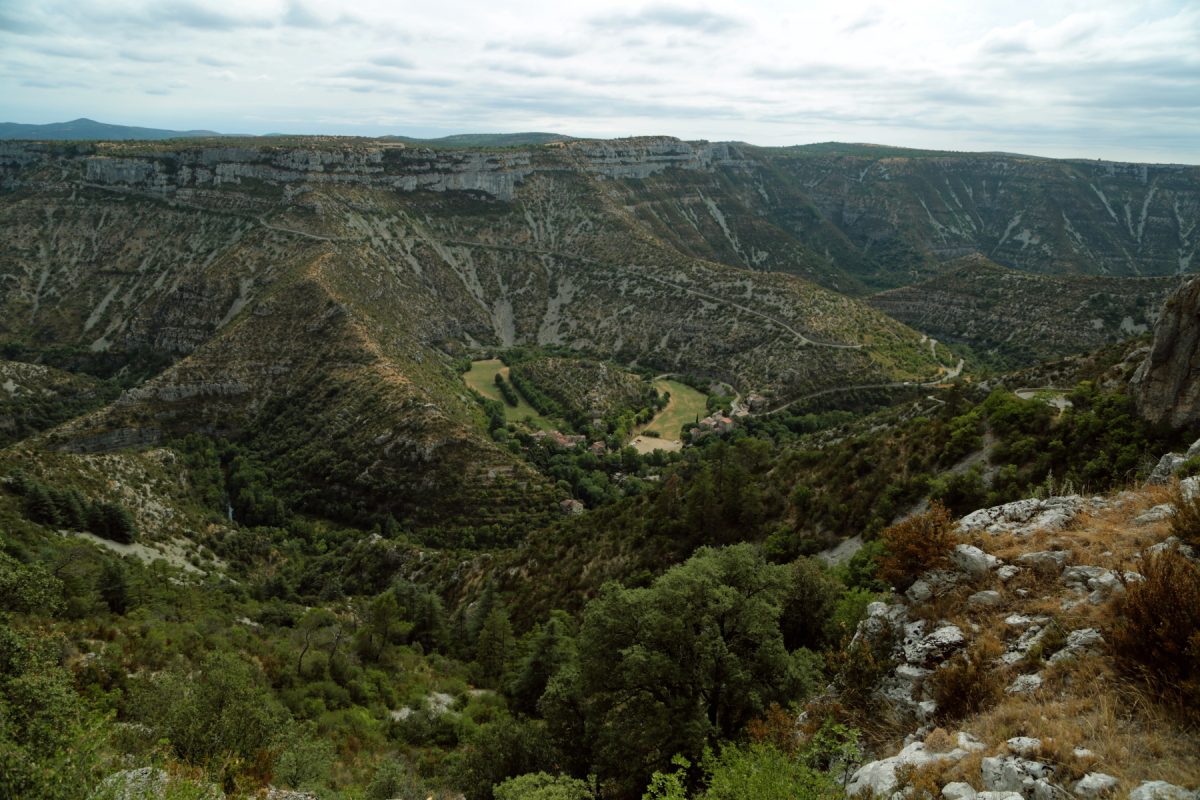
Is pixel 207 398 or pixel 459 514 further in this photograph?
pixel 207 398

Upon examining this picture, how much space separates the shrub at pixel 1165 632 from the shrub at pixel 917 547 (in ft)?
12.3

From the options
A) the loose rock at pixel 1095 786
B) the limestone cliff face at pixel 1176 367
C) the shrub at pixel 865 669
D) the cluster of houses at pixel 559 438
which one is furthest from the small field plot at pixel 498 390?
the loose rock at pixel 1095 786

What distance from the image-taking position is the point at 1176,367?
2700 cm

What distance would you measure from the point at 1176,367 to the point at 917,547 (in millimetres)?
23068

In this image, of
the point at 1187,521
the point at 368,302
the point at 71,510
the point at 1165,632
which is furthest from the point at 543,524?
the point at 1165,632

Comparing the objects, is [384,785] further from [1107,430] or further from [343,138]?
[343,138]

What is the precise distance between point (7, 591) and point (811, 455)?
4178cm

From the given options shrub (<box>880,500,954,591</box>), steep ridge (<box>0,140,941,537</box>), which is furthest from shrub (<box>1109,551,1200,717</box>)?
steep ridge (<box>0,140,941,537</box>)

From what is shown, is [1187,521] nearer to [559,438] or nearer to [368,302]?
[559,438]

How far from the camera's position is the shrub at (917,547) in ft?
42.0

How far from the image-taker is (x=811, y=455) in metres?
45.2

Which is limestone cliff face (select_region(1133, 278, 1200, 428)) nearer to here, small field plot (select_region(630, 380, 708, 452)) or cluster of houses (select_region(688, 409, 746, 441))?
cluster of houses (select_region(688, 409, 746, 441))

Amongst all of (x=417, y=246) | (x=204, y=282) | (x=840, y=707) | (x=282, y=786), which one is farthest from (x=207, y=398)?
(x=840, y=707)

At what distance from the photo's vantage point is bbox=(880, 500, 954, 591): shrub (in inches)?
504
